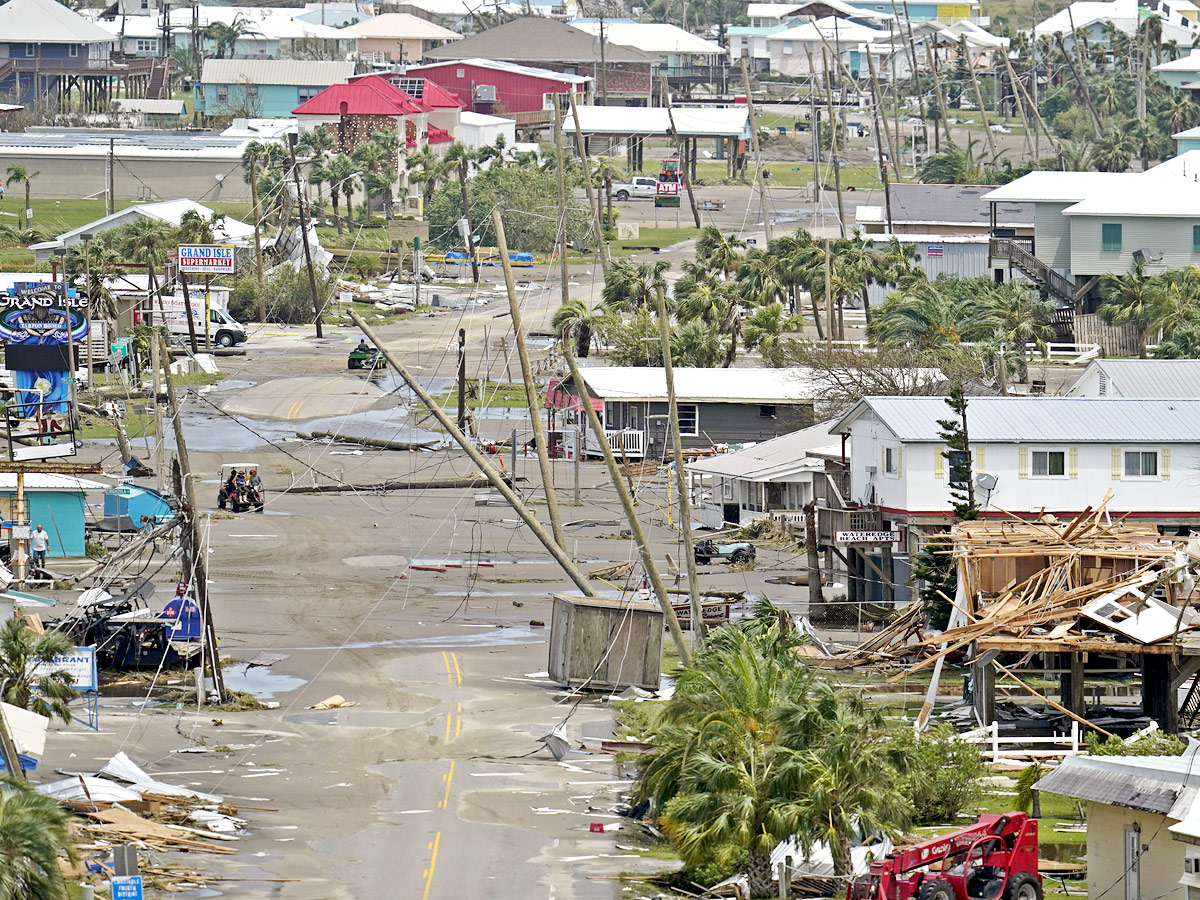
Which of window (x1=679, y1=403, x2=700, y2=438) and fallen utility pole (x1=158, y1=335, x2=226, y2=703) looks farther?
window (x1=679, y1=403, x2=700, y2=438)

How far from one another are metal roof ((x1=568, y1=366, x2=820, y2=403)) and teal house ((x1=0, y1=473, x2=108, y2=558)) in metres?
23.2

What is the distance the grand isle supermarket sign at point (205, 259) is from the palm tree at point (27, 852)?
7104cm

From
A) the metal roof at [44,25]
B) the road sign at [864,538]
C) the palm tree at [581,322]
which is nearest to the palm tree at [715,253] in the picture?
the palm tree at [581,322]

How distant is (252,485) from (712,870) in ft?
118

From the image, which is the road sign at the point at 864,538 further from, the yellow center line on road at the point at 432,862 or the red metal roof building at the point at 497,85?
the red metal roof building at the point at 497,85

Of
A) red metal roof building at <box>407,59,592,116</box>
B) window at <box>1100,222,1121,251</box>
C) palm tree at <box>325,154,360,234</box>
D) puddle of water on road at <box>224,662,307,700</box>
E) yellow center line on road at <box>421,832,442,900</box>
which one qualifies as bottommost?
puddle of water on road at <box>224,662,307,700</box>

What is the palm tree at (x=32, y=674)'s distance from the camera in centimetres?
3491

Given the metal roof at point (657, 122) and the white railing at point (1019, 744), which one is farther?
the metal roof at point (657, 122)

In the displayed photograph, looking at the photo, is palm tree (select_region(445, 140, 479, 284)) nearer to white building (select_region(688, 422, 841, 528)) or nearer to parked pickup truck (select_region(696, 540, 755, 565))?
white building (select_region(688, 422, 841, 528))

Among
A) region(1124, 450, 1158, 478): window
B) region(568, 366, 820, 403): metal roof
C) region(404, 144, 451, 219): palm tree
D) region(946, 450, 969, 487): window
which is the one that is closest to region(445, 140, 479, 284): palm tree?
region(404, 144, 451, 219): palm tree

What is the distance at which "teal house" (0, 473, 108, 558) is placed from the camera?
56.8 meters

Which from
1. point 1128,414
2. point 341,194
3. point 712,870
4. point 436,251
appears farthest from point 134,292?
point 712,870

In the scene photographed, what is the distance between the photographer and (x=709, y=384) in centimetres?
7769

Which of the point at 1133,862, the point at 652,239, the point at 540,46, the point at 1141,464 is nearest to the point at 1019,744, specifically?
the point at 1133,862
